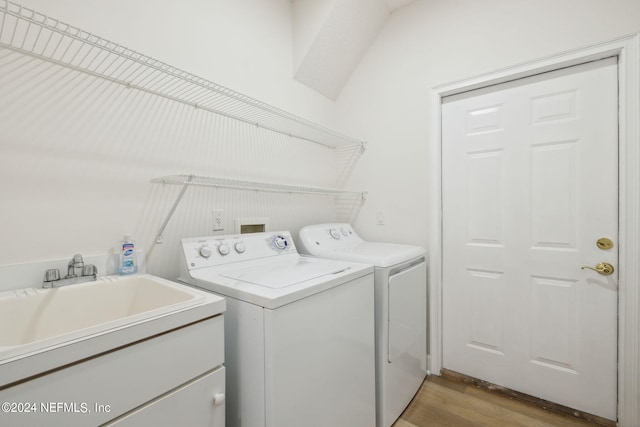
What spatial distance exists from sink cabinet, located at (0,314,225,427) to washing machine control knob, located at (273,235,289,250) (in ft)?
2.55

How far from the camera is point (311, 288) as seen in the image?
1109mm

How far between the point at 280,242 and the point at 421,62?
1732 mm

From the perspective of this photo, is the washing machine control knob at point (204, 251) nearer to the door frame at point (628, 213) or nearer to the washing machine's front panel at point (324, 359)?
the washing machine's front panel at point (324, 359)

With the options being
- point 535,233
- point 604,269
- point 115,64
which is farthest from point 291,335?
point 604,269

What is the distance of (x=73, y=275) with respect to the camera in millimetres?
1091

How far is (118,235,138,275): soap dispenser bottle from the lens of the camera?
1231mm

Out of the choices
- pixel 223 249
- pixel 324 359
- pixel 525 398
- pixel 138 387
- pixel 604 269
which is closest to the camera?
pixel 138 387

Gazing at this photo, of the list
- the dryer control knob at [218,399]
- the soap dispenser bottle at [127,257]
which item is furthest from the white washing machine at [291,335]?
the soap dispenser bottle at [127,257]

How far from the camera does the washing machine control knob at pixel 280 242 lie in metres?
1.72

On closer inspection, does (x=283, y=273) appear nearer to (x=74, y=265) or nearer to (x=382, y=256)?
(x=382, y=256)

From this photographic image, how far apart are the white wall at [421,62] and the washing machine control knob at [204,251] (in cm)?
142

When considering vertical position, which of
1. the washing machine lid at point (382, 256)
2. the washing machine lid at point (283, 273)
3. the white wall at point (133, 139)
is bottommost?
the washing machine lid at point (283, 273)

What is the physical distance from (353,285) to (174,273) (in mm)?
930

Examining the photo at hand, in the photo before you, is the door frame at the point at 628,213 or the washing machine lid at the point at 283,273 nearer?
the washing machine lid at the point at 283,273
